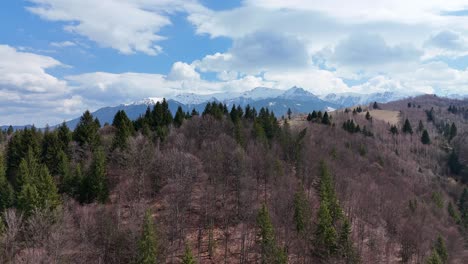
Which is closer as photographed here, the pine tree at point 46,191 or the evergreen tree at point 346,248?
the evergreen tree at point 346,248

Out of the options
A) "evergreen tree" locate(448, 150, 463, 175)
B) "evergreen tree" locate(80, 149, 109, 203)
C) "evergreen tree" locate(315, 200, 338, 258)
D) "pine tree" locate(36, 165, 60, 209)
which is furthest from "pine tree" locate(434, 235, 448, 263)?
"evergreen tree" locate(448, 150, 463, 175)

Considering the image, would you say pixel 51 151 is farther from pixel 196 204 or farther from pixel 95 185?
pixel 196 204

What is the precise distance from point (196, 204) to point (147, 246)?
21.6m

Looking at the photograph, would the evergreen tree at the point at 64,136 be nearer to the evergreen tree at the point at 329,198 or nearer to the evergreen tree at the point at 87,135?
the evergreen tree at the point at 87,135

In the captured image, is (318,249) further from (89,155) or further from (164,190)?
(89,155)

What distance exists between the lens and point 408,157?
534 feet

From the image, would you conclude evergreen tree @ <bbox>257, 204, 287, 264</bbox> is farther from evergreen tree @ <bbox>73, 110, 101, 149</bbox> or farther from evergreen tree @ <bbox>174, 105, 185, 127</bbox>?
evergreen tree @ <bbox>174, 105, 185, 127</bbox>

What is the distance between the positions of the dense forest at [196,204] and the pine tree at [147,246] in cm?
12

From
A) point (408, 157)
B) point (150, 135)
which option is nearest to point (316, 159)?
point (150, 135)

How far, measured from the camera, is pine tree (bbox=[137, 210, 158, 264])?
44594 millimetres

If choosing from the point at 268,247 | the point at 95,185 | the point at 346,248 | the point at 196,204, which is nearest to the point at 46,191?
the point at 95,185

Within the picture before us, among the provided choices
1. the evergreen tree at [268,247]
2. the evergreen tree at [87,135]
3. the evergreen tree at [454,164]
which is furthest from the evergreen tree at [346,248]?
the evergreen tree at [454,164]

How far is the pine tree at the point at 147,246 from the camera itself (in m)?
44.6

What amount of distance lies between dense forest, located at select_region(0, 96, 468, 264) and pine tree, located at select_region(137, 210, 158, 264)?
0.39 feet
